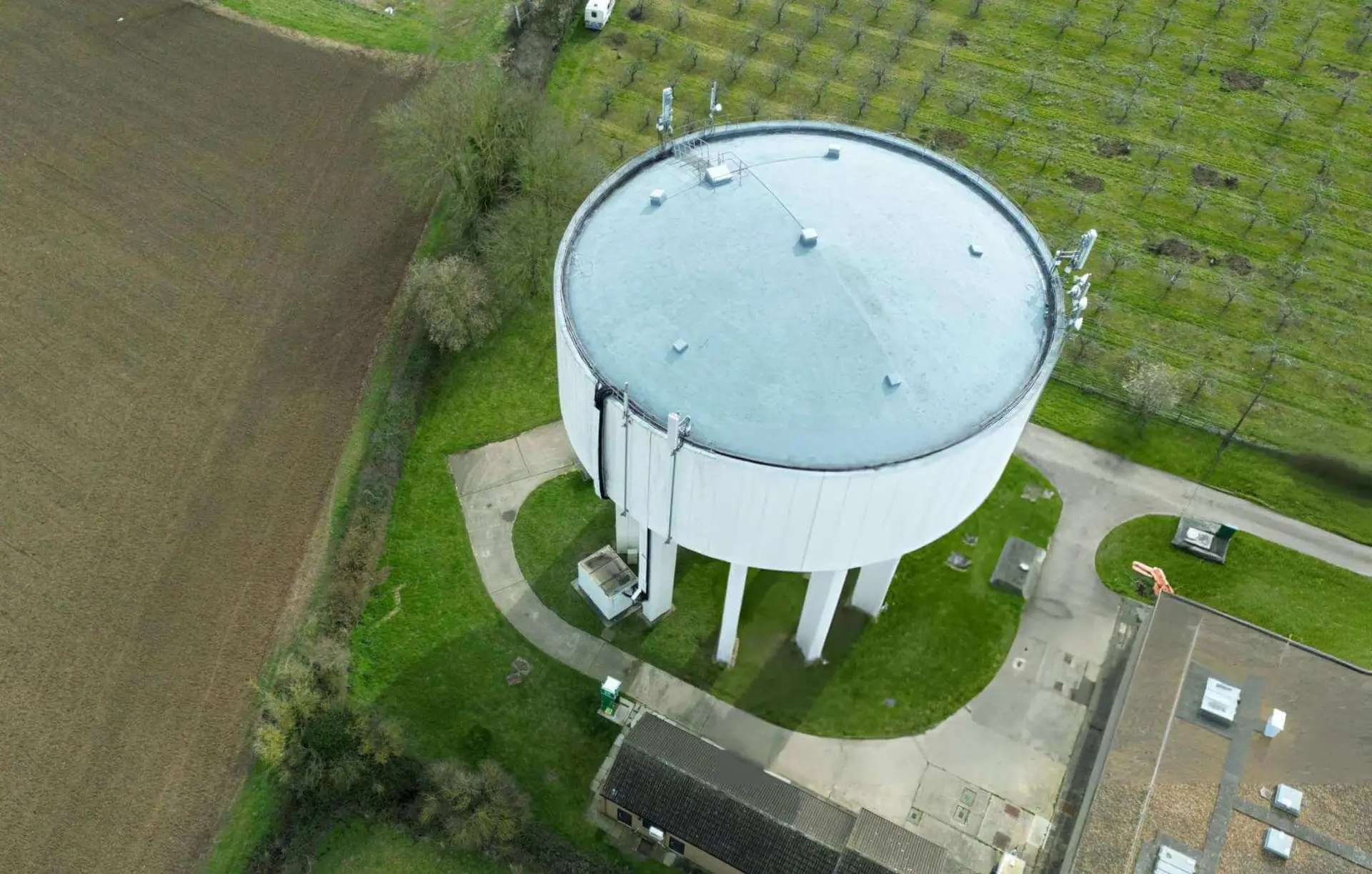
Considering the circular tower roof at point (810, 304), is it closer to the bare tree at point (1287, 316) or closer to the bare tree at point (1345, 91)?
the bare tree at point (1287, 316)

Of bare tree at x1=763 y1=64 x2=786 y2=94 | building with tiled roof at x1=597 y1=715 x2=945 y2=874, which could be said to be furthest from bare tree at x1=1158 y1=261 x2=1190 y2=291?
building with tiled roof at x1=597 y1=715 x2=945 y2=874

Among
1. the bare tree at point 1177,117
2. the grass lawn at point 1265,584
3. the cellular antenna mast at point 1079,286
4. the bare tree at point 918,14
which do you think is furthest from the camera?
the bare tree at point 918,14

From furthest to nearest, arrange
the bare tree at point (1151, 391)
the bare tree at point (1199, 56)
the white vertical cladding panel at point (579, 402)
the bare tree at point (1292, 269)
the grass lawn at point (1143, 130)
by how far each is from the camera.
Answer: the bare tree at point (1199, 56) → the bare tree at point (1292, 269) → the grass lawn at point (1143, 130) → the bare tree at point (1151, 391) → the white vertical cladding panel at point (579, 402)

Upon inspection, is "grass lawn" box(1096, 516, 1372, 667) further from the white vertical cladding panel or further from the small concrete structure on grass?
the white vertical cladding panel

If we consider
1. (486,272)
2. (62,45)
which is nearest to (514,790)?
(486,272)

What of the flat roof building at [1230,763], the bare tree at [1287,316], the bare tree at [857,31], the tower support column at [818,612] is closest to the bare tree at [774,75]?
the bare tree at [857,31]
